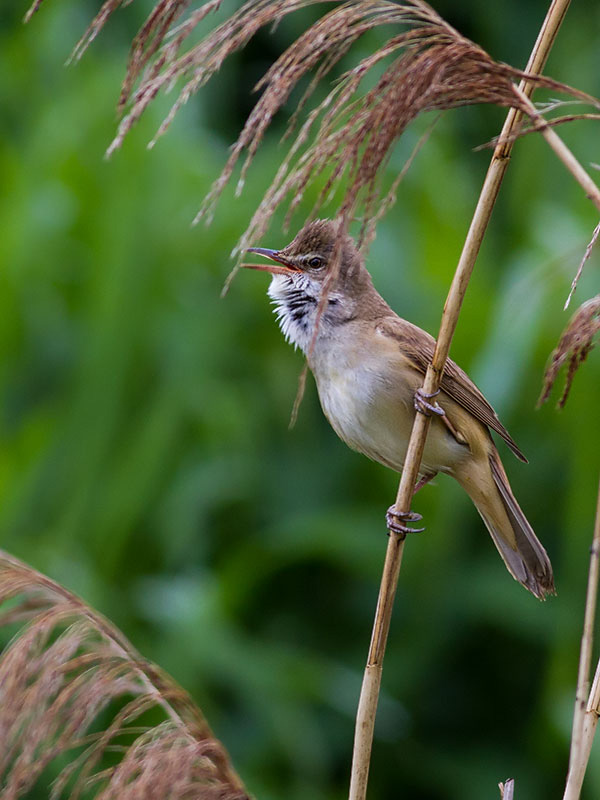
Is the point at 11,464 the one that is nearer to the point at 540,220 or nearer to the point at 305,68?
the point at 540,220

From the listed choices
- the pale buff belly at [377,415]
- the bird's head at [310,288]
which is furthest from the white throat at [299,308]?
the pale buff belly at [377,415]

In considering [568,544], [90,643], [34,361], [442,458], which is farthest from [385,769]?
[90,643]

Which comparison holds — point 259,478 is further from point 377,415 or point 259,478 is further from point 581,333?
point 581,333

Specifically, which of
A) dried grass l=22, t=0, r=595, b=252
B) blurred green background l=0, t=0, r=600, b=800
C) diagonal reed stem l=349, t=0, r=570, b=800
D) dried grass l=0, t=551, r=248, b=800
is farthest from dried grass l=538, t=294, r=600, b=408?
blurred green background l=0, t=0, r=600, b=800

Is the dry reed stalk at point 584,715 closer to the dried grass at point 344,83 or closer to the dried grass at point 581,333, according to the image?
the dried grass at point 581,333

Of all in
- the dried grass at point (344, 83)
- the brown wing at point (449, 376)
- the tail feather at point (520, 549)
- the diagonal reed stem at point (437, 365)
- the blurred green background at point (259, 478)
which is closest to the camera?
the dried grass at point (344, 83)

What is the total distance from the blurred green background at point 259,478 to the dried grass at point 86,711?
192cm

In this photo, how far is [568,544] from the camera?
141 inches

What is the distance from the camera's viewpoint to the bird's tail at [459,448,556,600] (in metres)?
2.45

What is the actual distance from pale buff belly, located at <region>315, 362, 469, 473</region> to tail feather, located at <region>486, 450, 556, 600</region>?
5.9 inches

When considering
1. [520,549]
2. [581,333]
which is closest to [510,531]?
[520,549]

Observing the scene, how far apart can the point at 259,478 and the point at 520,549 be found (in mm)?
1568

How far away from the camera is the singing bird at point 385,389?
2500 millimetres

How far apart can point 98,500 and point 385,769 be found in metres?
1.30
